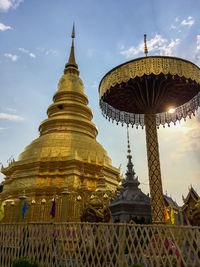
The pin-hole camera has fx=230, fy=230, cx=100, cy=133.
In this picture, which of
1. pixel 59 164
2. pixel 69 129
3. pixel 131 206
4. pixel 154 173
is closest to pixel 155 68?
pixel 154 173

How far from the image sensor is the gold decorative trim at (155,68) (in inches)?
340

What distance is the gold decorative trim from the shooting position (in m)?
8.65

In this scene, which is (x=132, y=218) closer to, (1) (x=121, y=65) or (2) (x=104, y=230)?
(2) (x=104, y=230)

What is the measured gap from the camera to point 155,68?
8.62 metres

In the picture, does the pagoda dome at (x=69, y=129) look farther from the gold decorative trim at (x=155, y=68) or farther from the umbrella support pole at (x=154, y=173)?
the gold decorative trim at (x=155, y=68)

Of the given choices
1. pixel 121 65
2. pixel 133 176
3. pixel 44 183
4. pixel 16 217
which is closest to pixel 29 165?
pixel 44 183

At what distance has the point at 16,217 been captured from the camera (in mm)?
13727

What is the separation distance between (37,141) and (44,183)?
5.02 m

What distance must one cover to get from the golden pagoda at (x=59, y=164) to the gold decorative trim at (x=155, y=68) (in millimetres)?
8386

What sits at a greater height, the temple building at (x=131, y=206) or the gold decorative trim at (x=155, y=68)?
the gold decorative trim at (x=155, y=68)

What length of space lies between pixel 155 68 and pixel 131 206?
17.2ft

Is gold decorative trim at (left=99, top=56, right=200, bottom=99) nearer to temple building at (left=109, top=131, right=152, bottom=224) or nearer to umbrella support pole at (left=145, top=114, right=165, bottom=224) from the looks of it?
umbrella support pole at (left=145, top=114, right=165, bottom=224)

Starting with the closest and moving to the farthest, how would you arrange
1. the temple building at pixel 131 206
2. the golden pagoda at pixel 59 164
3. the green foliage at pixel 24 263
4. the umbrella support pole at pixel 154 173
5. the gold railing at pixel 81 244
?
the gold railing at pixel 81 244, the green foliage at pixel 24 263, the umbrella support pole at pixel 154 173, the temple building at pixel 131 206, the golden pagoda at pixel 59 164

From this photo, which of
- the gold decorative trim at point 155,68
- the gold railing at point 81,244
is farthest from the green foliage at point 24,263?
the gold decorative trim at point 155,68
